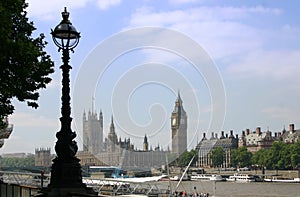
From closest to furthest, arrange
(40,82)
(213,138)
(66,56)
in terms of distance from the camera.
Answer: (66,56) → (40,82) → (213,138)

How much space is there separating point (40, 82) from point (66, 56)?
13.9ft

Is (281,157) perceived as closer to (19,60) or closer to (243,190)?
(243,190)

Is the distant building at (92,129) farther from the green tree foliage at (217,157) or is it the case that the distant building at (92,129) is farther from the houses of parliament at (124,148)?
the green tree foliage at (217,157)

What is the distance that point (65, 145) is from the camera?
9.07m

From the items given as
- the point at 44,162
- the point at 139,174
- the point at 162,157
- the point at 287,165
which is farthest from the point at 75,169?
the point at 44,162

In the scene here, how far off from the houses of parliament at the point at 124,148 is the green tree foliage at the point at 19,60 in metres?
70.2

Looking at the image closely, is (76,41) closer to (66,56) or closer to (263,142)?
(66,56)

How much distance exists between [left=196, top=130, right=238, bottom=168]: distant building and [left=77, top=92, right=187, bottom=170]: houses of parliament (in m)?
33.6

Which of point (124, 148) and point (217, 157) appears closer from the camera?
point (124, 148)

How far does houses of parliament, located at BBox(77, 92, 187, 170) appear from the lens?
9906cm

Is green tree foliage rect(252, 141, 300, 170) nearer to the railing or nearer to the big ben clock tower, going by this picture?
the big ben clock tower

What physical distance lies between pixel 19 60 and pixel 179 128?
87.3 m

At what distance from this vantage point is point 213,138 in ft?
639

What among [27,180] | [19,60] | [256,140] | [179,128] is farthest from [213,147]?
[19,60]
